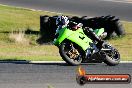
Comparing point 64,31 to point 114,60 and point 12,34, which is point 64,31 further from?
point 12,34

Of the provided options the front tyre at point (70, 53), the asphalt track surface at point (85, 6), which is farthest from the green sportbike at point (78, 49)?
the asphalt track surface at point (85, 6)

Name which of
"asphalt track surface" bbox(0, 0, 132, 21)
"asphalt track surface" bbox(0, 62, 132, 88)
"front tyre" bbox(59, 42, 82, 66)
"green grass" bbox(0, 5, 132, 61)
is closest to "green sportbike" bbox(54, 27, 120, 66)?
"front tyre" bbox(59, 42, 82, 66)

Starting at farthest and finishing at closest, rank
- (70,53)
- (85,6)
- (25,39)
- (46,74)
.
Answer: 1. (85,6)
2. (25,39)
3. (70,53)
4. (46,74)

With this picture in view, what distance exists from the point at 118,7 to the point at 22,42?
40.3 ft

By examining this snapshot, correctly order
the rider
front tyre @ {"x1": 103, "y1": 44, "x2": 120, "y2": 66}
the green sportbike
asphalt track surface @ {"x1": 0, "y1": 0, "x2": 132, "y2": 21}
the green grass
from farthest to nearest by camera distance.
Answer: asphalt track surface @ {"x1": 0, "y1": 0, "x2": 132, "y2": 21}
the green grass
the rider
the green sportbike
front tyre @ {"x1": 103, "y1": 44, "x2": 120, "y2": 66}

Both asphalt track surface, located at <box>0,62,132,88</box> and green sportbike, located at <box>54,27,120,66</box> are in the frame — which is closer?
asphalt track surface, located at <box>0,62,132,88</box>

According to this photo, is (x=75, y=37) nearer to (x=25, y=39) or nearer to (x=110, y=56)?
(x=110, y=56)

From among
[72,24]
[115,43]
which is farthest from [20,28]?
[72,24]

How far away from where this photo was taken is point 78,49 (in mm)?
13156

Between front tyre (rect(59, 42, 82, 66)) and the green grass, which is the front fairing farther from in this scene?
the green grass

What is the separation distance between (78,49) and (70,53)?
0.87 ft

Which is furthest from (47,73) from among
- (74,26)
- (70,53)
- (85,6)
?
(85,6)

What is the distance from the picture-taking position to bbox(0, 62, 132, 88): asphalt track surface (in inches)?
393

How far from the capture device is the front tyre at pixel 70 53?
42.1ft
